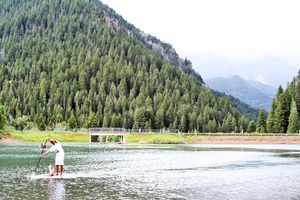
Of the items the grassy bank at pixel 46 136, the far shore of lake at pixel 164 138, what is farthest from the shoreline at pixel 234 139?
the grassy bank at pixel 46 136

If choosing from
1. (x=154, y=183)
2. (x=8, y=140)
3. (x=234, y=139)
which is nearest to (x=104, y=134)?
(x=8, y=140)

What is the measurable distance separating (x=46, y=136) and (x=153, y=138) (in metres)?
38.7

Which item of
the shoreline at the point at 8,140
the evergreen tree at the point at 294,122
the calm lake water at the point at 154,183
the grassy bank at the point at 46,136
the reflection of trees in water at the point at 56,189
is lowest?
the reflection of trees in water at the point at 56,189

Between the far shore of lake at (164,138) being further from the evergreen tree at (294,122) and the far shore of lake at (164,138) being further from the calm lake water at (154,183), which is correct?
the calm lake water at (154,183)

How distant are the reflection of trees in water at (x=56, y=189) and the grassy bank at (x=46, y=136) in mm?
132877

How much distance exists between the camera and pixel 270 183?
51531 millimetres

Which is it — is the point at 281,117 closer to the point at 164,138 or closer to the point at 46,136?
the point at 164,138

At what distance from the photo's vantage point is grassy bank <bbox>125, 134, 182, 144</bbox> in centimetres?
18562

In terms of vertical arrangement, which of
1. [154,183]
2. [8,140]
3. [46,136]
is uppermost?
[46,136]

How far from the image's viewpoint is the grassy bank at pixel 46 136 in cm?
18250

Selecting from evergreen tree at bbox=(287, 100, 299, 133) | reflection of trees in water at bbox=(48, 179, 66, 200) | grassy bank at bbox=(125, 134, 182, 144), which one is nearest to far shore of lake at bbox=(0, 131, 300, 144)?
grassy bank at bbox=(125, 134, 182, 144)

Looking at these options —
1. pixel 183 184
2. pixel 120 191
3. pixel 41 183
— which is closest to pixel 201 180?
pixel 183 184

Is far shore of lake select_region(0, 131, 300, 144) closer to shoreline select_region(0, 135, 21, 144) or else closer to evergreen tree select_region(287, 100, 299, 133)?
shoreline select_region(0, 135, 21, 144)

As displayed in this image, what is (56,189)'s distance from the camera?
44812 mm
